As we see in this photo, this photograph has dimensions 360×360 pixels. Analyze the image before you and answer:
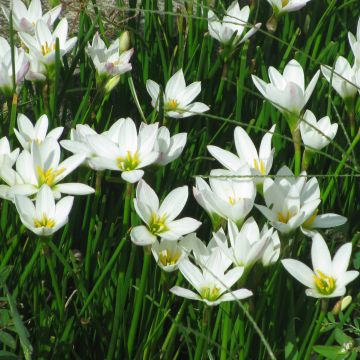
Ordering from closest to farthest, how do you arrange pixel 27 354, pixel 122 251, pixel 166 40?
1. pixel 27 354
2. pixel 122 251
3. pixel 166 40

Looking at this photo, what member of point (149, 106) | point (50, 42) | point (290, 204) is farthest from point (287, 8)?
point (290, 204)

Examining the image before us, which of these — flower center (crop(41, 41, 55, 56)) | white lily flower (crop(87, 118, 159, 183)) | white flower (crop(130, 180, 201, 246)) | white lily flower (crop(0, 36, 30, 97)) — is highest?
flower center (crop(41, 41, 55, 56))

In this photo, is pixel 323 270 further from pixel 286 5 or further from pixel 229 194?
pixel 286 5

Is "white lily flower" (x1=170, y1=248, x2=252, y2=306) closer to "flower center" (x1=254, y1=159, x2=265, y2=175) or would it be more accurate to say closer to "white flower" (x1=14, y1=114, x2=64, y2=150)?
"flower center" (x1=254, y1=159, x2=265, y2=175)

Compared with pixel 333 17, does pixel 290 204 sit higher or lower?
lower

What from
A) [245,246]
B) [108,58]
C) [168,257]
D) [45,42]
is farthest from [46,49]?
[245,246]

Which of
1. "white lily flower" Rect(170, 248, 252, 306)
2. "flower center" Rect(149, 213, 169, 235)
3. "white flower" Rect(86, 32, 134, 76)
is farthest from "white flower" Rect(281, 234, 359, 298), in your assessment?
"white flower" Rect(86, 32, 134, 76)

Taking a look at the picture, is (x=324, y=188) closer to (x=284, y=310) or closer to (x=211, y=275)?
(x=284, y=310)
